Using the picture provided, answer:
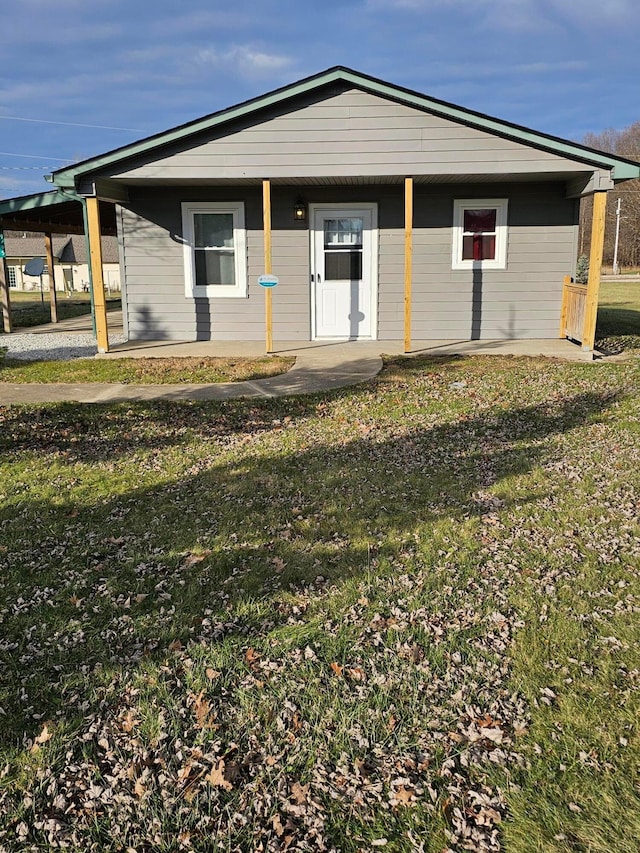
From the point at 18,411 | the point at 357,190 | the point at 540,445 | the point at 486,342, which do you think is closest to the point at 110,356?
the point at 18,411

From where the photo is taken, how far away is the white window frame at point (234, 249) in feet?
38.1

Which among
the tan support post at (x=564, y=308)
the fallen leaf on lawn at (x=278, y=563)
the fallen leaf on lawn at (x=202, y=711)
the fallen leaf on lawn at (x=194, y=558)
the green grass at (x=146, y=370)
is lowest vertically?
the fallen leaf on lawn at (x=202, y=711)

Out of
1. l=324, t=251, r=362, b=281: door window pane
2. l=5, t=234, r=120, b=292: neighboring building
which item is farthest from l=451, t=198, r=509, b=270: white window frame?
l=5, t=234, r=120, b=292: neighboring building

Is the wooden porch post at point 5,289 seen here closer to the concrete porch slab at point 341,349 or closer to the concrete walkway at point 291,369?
the concrete porch slab at point 341,349

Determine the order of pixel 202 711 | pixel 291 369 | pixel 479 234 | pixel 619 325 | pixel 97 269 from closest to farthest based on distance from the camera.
→ 1. pixel 202 711
2. pixel 291 369
3. pixel 97 269
4. pixel 479 234
5. pixel 619 325

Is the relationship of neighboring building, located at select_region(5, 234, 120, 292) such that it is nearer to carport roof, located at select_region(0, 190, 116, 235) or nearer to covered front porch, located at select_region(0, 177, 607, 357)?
carport roof, located at select_region(0, 190, 116, 235)

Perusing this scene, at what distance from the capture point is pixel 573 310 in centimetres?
1095

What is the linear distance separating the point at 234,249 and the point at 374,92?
345 centimetres

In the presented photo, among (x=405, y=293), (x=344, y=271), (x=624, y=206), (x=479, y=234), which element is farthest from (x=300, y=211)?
(x=624, y=206)

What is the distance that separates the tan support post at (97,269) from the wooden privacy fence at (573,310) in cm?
707

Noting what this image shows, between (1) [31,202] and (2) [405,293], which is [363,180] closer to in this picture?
(2) [405,293]

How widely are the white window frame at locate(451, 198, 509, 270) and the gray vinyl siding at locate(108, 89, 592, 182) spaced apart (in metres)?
1.70

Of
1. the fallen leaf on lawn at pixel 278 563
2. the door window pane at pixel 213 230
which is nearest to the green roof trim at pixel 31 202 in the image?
the door window pane at pixel 213 230

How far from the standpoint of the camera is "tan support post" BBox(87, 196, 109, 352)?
9914mm
